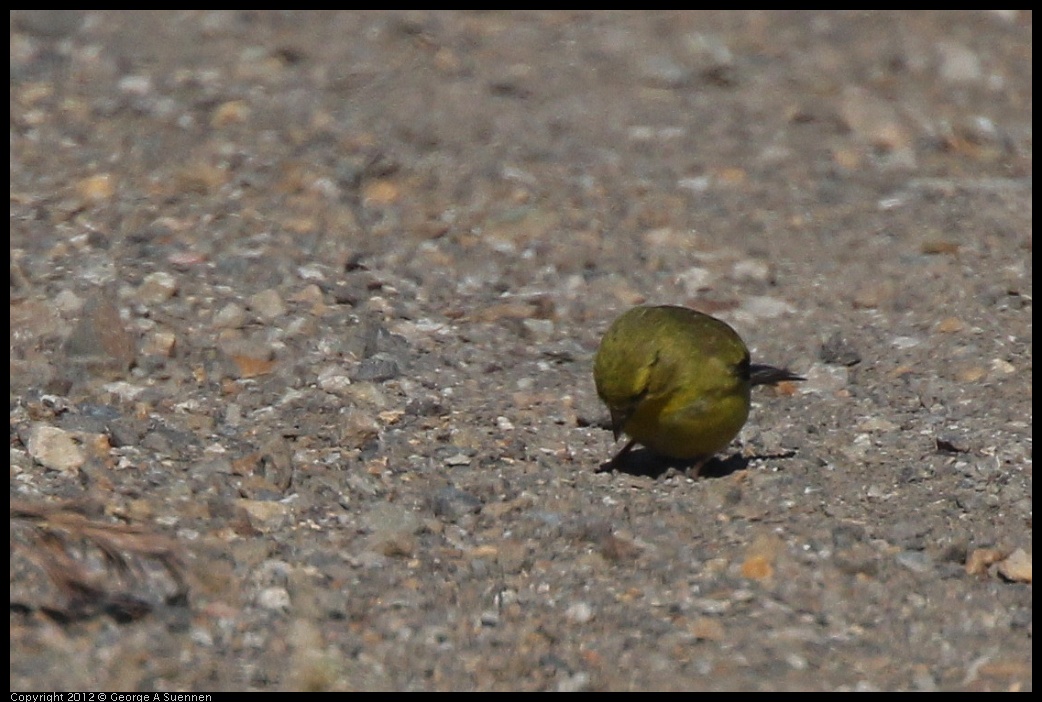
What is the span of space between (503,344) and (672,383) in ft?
4.59

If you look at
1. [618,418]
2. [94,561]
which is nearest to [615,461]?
[618,418]

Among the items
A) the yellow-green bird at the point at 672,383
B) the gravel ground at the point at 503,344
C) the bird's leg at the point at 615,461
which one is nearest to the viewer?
the gravel ground at the point at 503,344

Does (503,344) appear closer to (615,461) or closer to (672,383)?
(615,461)

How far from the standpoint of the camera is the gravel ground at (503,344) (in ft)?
14.1

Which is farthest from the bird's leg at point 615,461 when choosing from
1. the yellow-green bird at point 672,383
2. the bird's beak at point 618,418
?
the bird's beak at point 618,418

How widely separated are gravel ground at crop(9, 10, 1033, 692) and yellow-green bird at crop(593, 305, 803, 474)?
178 millimetres

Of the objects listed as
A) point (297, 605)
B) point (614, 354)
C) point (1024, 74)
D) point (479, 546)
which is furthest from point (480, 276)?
point (1024, 74)

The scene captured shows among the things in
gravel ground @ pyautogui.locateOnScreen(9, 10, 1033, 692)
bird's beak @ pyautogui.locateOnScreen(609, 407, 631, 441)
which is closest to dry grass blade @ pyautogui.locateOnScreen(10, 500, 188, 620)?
gravel ground @ pyautogui.locateOnScreen(9, 10, 1033, 692)

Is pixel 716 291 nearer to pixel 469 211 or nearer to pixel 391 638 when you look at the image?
pixel 469 211

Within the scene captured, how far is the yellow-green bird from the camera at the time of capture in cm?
527

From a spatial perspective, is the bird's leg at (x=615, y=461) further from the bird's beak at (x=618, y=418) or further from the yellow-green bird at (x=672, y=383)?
the bird's beak at (x=618, y=418)

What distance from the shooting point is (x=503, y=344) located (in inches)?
259

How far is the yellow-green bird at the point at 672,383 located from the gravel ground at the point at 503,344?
18 centimetres

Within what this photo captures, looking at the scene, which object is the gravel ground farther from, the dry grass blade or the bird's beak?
the bird's beak
